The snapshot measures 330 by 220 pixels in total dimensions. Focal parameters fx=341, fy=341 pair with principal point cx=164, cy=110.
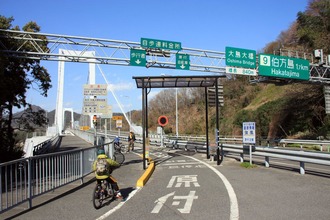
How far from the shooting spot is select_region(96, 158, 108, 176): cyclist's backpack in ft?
26.3

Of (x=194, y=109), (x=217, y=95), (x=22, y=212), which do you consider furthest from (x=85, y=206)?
(x=194, y=109)

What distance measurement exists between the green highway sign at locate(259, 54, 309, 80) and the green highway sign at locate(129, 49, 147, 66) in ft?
28.6

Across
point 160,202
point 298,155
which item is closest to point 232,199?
point 160,202

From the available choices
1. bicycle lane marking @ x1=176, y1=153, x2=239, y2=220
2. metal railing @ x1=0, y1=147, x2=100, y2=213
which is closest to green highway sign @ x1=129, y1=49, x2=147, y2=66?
metal railing @ x1=0, y1=147, x2=100, y2=213

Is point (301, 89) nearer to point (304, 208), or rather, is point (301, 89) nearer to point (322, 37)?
point (322, 37)

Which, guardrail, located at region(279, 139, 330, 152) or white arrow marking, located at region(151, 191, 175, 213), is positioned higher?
guardrail, located at region(279, 139, 330, 152)

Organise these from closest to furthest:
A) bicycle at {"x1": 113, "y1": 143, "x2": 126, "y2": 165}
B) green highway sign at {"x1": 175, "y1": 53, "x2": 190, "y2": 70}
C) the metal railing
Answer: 1. the metal railing
2. bicycle at {"x1": 113, "y1": 143, "x2": 126, "y2": 165}
3. green highway sign at {"x1": 175, "y1": 53, "x2": 190, "y2": 70}

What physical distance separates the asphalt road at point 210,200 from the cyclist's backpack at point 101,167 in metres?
0.77

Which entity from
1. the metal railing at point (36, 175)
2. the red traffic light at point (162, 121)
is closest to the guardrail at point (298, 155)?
the metal railing at point (36, 175)

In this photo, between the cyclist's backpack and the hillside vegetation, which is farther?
the hillside vegetation

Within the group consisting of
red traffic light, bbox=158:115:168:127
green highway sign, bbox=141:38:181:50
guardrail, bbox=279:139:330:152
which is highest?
green highway sign, bbox=141:38:181:50

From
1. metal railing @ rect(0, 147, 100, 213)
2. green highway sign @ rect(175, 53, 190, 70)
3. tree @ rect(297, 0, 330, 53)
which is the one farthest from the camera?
tree @ rect(297, 0, 330, 53)

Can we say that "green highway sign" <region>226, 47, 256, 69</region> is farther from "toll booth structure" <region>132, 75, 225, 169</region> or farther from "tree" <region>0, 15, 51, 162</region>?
"tree" <region>0, 15, 51, 162</region>

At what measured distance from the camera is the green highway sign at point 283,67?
25203 millimetres
